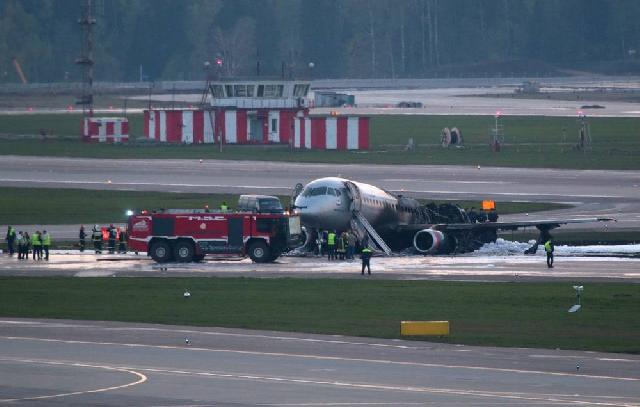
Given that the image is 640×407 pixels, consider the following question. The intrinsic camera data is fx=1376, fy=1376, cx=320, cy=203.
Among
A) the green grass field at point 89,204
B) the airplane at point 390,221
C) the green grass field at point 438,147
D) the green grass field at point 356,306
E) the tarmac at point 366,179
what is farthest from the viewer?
the green grass field at point 438,147

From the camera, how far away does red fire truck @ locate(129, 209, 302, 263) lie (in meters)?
61.1

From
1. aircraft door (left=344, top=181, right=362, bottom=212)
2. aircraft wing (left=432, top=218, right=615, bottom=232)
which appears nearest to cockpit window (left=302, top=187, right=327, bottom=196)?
aircraft door (left=344, top=181, right=362, bottom=212)

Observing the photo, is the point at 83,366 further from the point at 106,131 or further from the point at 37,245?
the point at 106,131

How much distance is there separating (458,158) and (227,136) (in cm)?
2734

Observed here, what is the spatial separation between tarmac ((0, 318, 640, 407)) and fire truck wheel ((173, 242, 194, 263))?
19679 mm

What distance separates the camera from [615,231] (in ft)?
239

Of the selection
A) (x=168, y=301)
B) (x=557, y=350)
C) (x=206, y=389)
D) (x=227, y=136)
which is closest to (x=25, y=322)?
(x=168, y=301)

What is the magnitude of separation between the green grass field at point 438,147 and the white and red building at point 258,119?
249 cm

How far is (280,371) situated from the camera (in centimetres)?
3416

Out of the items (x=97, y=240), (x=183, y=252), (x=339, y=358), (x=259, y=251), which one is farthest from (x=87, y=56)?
(x=339, y=358)

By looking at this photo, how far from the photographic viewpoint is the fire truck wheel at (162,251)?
61.4m


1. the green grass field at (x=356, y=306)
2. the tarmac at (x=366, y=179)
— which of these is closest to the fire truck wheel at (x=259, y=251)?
the green grass field at (x=356, y=306)

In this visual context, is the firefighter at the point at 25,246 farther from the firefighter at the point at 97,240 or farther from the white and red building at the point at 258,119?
the white and red building at the point at 258,119

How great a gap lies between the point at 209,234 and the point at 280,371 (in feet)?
90.2
